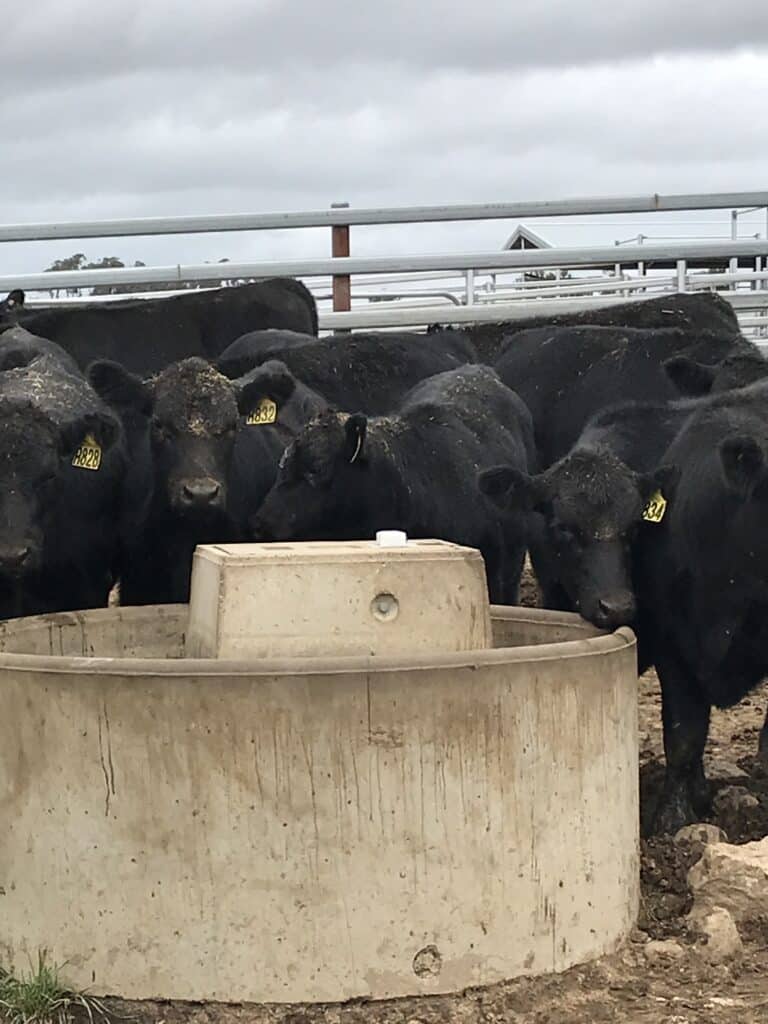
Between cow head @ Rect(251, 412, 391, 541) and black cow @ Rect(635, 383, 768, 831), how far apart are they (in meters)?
1.34

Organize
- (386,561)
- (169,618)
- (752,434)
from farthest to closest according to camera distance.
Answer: (752,434) → (169,618) → (386,561)

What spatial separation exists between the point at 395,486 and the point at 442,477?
10.2 inches

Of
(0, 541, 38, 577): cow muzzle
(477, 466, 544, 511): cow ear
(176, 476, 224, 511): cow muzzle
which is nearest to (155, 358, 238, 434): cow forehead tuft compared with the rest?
(176, 476, 224, 511): cow muzzle

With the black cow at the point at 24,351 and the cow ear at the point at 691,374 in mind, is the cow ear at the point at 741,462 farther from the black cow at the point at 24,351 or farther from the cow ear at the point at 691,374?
the black cow at the point at 24,351

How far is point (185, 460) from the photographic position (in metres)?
7.11

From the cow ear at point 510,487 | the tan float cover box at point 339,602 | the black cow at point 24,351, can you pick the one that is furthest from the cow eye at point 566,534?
the black cow at point 24,351

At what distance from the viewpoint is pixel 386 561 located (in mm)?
4684

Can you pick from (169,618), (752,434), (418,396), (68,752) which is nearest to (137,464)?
(418,396)

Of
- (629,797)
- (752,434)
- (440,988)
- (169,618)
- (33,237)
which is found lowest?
(440,988)

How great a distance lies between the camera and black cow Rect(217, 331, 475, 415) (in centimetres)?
915

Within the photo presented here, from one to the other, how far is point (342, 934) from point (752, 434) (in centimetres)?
308

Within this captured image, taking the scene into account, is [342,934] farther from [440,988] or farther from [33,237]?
[33,237]

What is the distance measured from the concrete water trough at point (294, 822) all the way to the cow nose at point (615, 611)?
1.41 meters

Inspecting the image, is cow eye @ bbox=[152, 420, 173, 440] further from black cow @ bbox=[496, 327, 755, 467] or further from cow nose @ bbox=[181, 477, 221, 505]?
black cow @ bbox=[496, 327, 755, 467]
